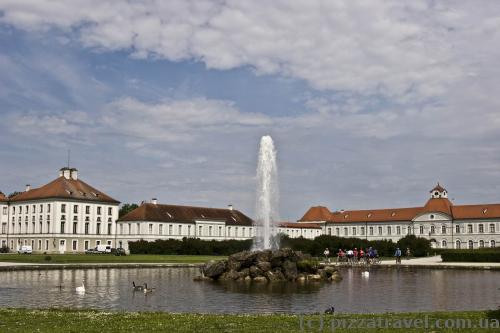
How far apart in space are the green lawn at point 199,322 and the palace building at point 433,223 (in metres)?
95.8

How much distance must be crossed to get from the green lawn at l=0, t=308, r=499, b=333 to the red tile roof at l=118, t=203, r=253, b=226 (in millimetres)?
78400

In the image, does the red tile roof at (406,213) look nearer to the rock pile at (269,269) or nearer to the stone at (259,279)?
the rock pile at (269,269)

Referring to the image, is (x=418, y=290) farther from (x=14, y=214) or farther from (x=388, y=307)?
(x=14, y=214)

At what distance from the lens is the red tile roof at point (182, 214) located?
312 feet

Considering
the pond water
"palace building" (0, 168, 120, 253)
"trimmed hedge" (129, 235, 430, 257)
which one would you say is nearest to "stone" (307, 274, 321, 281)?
the pond water

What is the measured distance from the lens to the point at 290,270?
3403cm

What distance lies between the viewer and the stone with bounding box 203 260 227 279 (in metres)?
34.7

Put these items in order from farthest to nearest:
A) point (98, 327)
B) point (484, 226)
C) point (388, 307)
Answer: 1. point (484, 226)
2. point (388, 307)
3. point (98, 327)

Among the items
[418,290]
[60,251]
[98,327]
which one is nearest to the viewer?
[98,327]

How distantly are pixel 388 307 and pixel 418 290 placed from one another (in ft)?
23.5

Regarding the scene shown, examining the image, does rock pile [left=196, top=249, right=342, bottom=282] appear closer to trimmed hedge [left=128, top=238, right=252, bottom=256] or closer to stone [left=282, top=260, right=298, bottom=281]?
stone [left=282, top=260, right=298, bottom=281]

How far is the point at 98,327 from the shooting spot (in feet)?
46.1

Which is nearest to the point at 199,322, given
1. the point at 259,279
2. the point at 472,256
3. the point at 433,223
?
the point at 259,279

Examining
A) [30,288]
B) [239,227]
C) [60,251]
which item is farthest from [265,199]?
[239,227]
